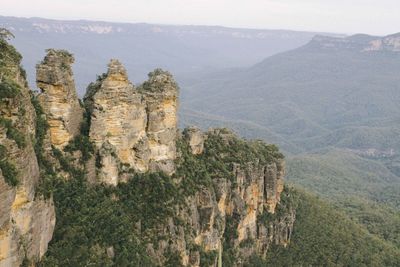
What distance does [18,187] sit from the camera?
2078 cm

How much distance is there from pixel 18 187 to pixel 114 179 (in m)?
10.5

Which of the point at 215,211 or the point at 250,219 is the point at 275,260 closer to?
the point at 250,219

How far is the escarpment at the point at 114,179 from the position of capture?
21.6 m

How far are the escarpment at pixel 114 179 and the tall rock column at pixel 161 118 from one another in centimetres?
7

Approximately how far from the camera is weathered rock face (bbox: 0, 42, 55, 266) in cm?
1988

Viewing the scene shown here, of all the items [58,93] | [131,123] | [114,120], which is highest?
[58,93]

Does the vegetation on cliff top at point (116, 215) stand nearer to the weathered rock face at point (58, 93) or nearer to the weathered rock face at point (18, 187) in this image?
the weathered rock face at point (58, 93)

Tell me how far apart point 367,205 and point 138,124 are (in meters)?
60.1

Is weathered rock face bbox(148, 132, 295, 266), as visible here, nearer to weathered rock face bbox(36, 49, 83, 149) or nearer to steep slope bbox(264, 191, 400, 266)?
steep slope bbox(264, 191, 400, 266)

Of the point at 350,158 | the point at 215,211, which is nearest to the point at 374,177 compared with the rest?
the point at 350,158

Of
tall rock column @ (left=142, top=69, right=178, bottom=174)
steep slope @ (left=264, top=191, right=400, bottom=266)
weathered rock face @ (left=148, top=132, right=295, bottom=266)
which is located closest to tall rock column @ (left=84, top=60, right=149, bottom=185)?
tall rock column @ (left=142, top=69, right=178, bottom=174)

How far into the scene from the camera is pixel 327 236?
160 feet

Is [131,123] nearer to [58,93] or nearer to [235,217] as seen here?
[58,93]

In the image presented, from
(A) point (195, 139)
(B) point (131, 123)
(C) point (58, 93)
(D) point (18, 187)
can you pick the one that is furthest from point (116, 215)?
(A) point (195, 139)
